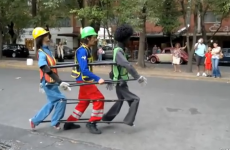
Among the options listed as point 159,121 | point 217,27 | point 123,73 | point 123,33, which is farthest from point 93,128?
point 217,27

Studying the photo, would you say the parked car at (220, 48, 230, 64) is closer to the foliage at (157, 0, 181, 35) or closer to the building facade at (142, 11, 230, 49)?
the building facade at (142, 11, 230, 49)

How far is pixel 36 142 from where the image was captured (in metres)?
4.89

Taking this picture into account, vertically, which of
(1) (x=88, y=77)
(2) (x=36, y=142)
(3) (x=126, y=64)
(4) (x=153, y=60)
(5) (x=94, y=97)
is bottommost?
(2) (x=36, y=142)

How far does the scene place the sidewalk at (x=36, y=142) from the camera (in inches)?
183

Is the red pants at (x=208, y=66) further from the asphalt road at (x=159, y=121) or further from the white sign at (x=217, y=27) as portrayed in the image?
the white sign at (x=217, y=27)

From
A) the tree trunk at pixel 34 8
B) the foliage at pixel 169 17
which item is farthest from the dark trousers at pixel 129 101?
the tree trunk at pixel 34 8

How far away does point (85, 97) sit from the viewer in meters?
5.27

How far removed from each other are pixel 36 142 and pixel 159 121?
2.46m

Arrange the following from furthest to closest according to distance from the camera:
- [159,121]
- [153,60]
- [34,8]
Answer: [153,60]
[34,8]
[159,121]

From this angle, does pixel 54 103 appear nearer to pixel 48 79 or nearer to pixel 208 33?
pixel 48 79

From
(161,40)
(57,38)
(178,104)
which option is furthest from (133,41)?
(178,104)

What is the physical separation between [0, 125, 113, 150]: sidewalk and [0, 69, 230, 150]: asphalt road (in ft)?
0.23

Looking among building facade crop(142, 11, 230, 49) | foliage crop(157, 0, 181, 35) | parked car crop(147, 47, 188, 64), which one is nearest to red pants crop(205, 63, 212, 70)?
foliage crop(157, 0, 181, 35)

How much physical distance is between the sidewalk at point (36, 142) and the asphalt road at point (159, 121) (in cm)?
7
